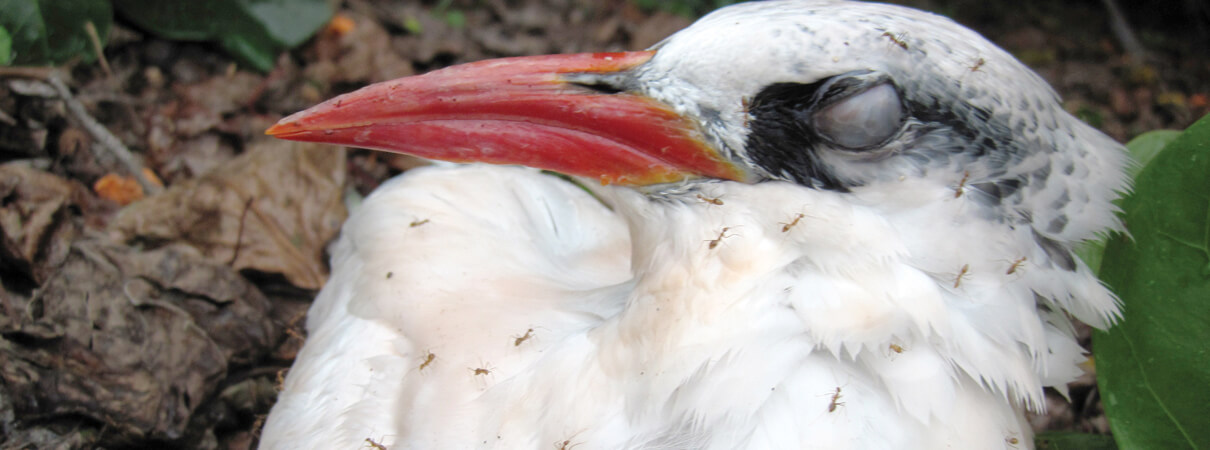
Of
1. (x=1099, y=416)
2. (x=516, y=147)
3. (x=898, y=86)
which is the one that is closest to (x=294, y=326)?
(x=516, y=147)

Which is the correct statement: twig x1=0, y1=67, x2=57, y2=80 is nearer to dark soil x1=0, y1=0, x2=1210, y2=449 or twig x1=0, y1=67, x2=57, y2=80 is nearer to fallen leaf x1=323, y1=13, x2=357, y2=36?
dark soil x1=0, y1=0, x2=1210, y2=449

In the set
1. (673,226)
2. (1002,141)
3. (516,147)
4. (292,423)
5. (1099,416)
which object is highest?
(1002,141)

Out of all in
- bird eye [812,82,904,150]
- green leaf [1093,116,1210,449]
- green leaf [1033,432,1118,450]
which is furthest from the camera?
green leaf [1033,432,1118,450]

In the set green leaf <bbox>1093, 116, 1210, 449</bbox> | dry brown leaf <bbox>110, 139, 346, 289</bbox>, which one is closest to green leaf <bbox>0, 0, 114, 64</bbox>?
dry brown leaf <bbox>110, 139, 346, 289</bbox>

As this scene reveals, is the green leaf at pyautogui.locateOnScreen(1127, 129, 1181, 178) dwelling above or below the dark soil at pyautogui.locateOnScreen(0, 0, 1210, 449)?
above

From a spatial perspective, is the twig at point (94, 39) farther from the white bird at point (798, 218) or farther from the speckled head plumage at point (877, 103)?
the speckled head plumage at point (877, 103)

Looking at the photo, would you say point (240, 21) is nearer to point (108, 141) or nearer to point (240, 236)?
point (108, 141)

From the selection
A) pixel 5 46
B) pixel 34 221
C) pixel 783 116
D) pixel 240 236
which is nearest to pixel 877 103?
pixel 783 116

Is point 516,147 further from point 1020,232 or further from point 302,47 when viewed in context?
point 302,47
